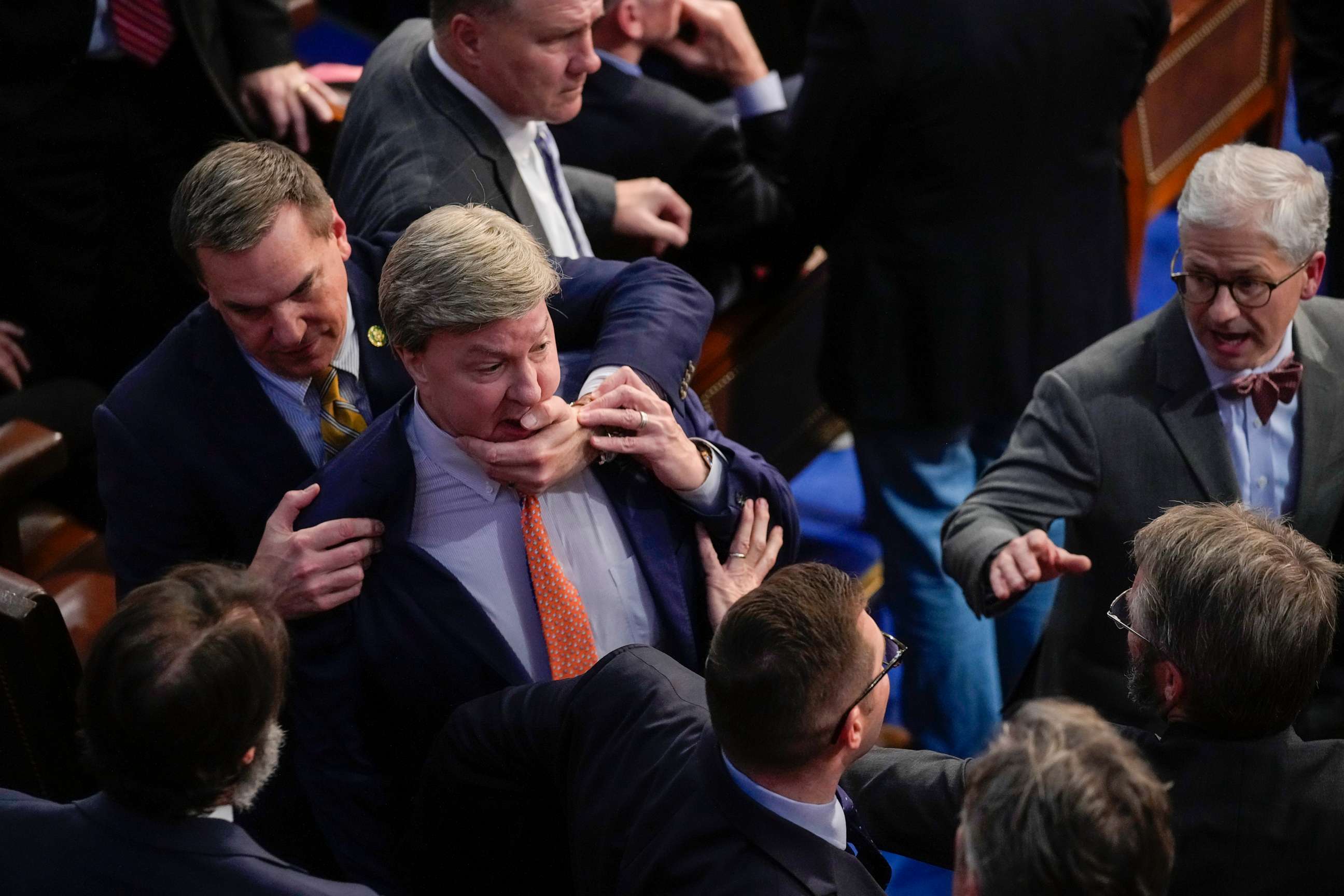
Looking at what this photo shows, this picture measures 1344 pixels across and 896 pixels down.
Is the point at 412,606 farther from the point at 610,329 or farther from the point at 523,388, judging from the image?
the point at 610,329

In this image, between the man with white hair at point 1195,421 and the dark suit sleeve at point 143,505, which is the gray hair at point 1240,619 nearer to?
the man with white hair at point 1195,421

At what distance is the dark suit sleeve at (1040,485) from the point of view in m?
2.57

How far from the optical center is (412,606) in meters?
2.24

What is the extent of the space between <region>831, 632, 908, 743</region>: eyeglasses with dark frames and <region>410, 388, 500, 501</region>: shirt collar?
2.24 ft

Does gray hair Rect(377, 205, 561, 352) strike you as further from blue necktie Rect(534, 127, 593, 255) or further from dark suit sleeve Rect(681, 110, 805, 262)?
dark suit sleeve Rect(681, 110, 805, 262)

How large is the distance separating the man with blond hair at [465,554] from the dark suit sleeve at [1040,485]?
50cm

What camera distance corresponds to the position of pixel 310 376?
2439 millimetres

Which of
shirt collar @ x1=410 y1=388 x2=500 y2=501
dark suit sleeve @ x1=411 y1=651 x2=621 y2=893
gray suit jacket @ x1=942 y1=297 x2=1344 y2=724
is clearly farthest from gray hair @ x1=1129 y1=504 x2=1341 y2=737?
shirt collar @ x1=410 y1=388 x2=500 y2=501

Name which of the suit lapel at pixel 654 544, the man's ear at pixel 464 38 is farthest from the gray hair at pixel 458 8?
the suit lapel at pixel 654 544

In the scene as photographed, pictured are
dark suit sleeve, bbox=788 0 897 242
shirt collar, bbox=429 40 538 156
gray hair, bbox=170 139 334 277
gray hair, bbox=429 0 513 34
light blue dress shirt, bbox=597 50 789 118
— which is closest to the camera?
gray hair, bbox=170 139 334 277

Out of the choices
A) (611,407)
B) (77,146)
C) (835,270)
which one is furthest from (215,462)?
(835,270)

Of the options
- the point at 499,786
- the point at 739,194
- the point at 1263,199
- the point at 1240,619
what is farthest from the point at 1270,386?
the point at 499,786

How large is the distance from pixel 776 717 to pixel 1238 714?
0.63 m

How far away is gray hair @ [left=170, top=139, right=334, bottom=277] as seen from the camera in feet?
7.51
